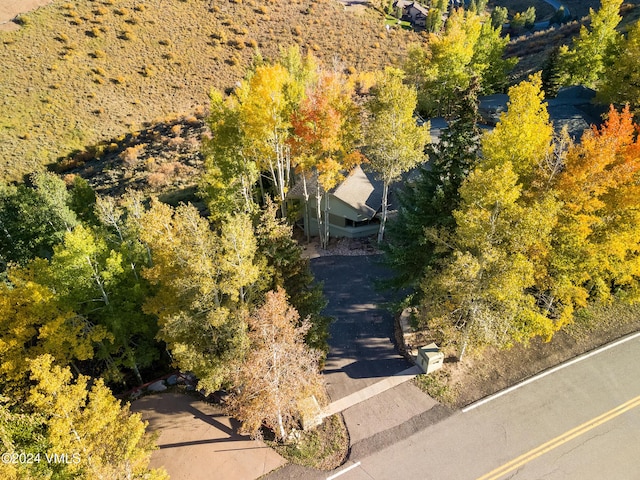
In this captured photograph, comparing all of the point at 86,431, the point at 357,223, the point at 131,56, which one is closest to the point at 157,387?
the point at 86,431

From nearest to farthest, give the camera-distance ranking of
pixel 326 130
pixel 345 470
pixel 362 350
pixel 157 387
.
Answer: pixel 345 470
pixel 157 387
pixel 362 350
pixel 326 130

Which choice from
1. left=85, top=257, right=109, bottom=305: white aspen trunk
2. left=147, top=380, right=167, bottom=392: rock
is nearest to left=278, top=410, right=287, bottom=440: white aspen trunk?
left=147, top=380, right=167, bottom=392: rock

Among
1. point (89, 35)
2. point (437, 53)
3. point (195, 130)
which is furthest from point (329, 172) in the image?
point (89, 35)

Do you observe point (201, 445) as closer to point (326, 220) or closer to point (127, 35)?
point (326, 220)

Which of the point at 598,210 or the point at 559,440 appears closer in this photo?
the point at 559,440

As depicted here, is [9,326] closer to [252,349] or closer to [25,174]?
[252,349]

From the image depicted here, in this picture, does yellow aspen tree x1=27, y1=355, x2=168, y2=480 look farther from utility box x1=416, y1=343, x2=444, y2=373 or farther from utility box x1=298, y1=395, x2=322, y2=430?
utility box x1=416, y1=343, x2=444, y2=373

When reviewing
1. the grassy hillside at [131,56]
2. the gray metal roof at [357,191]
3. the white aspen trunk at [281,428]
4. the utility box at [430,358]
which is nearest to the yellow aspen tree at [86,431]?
the white aspen trunk at [281,428]
